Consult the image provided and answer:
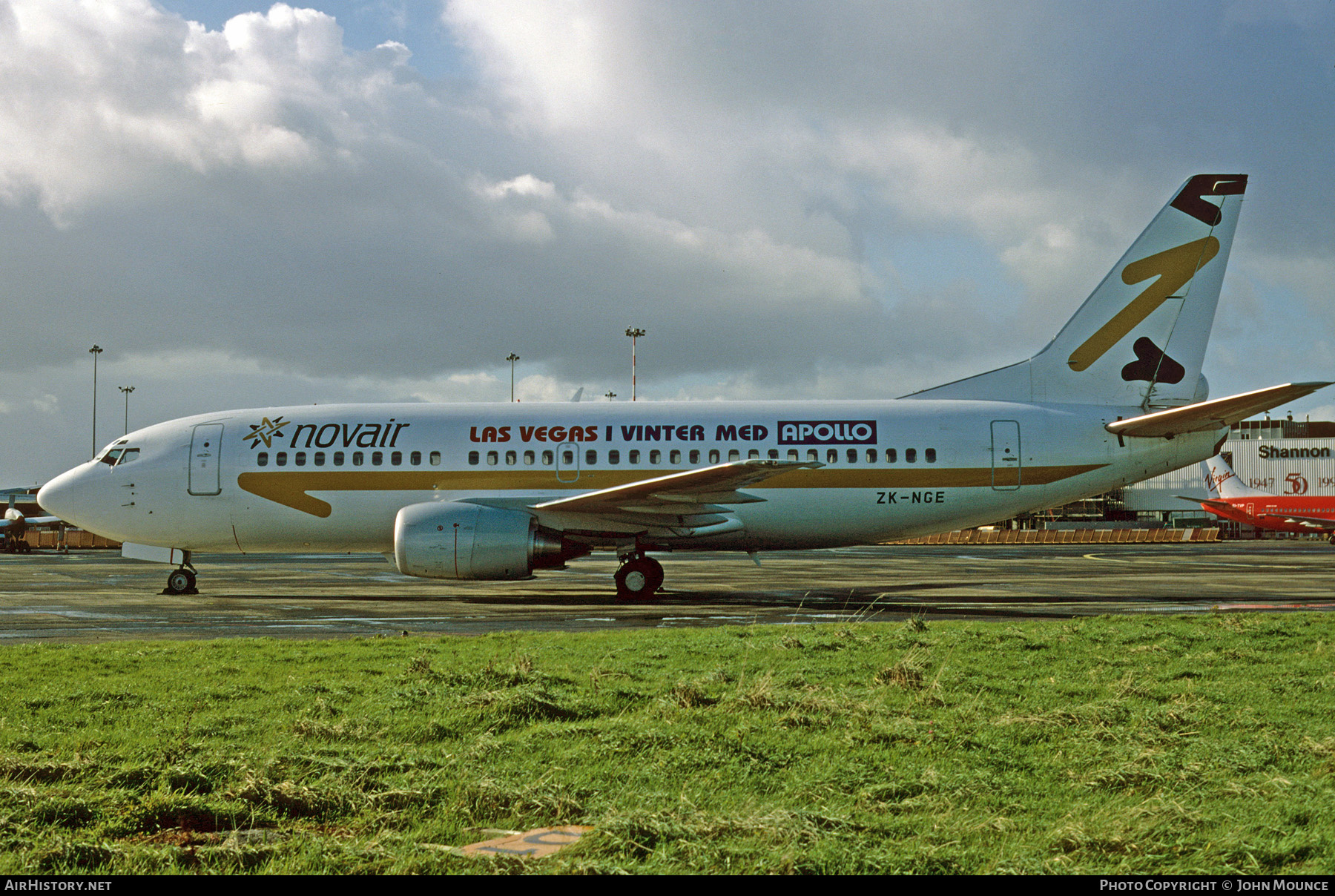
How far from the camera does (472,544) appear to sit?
19094 millimetres

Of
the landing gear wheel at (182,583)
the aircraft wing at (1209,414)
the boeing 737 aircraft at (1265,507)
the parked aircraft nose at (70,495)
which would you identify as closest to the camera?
the aircraft wing at (1209,414)

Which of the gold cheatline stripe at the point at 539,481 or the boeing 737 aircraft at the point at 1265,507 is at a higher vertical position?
the gold cheatline stripe at the point at 539,481

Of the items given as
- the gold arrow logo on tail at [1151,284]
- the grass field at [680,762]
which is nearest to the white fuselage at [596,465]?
the gold arrow logo on tail at [1151,284]

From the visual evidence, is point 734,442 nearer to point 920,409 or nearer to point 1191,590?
point 920,409

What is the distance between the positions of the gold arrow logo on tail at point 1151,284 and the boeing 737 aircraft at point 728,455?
37 mm

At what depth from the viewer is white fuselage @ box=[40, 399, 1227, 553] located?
21.0 metres

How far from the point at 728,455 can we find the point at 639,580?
329cm

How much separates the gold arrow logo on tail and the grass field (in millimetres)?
13042

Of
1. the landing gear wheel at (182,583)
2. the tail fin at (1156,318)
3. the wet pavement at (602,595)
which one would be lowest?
the wet pavement at (602,595)

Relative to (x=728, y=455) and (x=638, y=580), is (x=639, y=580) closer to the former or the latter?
(x=638, y=580)

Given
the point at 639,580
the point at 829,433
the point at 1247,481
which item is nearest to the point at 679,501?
the point at 639,580

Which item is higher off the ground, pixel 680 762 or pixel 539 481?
pixel 539 481

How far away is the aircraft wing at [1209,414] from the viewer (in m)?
17.3

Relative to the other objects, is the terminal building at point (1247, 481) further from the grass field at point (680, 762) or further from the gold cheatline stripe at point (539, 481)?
the grass field at point (680, 762)
